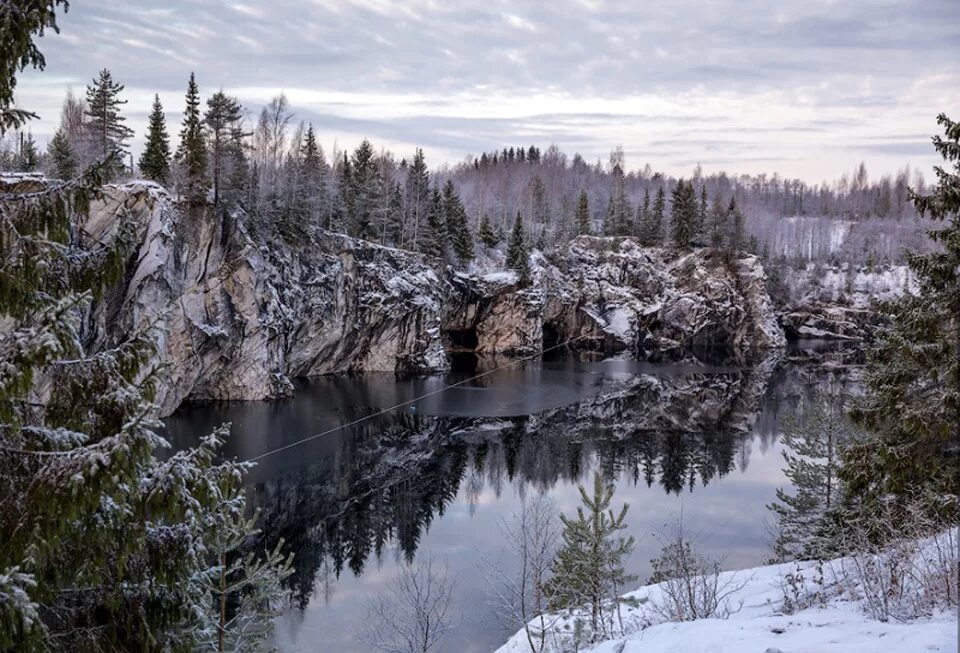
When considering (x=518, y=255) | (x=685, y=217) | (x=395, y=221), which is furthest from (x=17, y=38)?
(x=685, y=217)

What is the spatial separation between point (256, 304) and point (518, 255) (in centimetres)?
3306

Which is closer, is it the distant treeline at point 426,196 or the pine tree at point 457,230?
the distant treeline at point 426,196

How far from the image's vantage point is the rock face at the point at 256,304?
1168 inches

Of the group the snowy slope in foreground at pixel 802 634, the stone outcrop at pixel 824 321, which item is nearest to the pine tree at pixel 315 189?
the snowy slope in foreground at pixel 802 634

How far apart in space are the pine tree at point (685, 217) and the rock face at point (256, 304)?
3680 cm

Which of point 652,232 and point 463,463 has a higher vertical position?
point 652,232

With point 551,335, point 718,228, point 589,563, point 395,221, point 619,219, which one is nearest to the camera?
point 589,563

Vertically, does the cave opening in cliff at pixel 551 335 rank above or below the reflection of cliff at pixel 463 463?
above

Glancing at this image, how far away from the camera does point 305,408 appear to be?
39156 millimetres

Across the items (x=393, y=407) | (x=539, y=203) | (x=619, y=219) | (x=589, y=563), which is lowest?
(x=393, y=407)

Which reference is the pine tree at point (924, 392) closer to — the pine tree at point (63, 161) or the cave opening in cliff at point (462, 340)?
the pine tree at point (63, 161)

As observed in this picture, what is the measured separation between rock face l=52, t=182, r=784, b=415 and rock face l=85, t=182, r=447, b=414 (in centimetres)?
8

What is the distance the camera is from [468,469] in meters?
29.9

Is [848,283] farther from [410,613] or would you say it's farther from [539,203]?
[410,613]
